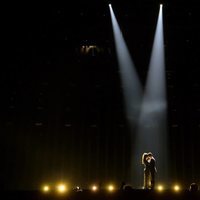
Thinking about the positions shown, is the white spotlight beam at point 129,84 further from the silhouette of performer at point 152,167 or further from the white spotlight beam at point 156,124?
the silhouette of performer at point 152,167

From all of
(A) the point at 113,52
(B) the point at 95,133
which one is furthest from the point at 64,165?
(A) the point at 113,52

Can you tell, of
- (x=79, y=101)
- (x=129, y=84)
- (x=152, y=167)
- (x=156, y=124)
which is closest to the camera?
(x=152, y=167)

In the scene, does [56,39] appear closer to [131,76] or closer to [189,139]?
[131,76]

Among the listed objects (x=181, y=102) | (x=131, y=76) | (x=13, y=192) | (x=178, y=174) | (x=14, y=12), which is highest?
(x=14, y=12)

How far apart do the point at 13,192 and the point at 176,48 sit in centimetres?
747

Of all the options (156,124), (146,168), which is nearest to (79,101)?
(156,124)

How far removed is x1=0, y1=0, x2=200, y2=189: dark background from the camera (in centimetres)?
1111

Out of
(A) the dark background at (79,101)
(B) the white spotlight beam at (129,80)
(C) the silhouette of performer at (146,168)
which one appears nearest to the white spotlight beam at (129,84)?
(B) the white spotlight beam at (129,80)

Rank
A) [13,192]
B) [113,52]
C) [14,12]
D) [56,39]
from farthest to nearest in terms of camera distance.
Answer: [113,52] → [56,39] → [14,12] → [13,192]

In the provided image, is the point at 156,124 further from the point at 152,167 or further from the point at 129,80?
the point at 152,167

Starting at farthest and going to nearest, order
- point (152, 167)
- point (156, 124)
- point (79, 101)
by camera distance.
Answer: point (156, 124), point (79, 101), point (152, 167)

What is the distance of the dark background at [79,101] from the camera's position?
36.4 feet

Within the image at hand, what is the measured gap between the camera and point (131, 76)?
40.1 feet

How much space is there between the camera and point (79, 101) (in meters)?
11.6
